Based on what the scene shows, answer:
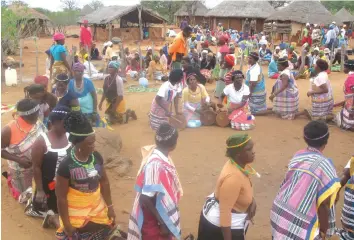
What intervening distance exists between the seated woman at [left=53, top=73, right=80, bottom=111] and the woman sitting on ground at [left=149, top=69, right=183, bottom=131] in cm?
170

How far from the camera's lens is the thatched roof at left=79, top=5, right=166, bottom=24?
A: 2566 cm

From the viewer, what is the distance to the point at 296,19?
2531 cm

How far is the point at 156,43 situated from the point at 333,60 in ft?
43.3

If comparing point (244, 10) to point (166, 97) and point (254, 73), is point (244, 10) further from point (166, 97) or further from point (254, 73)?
point (166, 97)

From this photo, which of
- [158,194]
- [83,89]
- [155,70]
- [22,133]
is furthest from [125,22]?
[158,194]

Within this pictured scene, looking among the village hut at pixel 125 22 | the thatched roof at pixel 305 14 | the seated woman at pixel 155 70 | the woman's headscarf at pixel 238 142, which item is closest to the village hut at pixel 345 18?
the thatched roof at pixel 305 14

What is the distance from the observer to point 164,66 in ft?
45.4

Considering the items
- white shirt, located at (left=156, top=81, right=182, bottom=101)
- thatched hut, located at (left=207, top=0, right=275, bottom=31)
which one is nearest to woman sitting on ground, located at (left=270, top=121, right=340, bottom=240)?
white shirt, located at (left=156, top=81, right=182, bottom=101)

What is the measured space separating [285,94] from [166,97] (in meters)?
2.69

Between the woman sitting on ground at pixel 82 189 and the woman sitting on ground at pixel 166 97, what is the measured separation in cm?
353

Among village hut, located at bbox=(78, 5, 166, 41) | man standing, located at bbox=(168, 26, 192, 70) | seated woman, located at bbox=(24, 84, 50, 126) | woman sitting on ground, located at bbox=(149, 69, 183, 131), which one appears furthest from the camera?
village hut, located at bbox=(78, 5, 166, 41)

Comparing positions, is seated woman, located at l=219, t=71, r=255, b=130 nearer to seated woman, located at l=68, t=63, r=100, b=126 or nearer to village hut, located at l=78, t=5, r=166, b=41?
seated woman, located at l=68, t=63, r=100, b=126

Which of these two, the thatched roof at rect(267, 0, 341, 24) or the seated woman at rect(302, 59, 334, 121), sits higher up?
the thatched roof at rect(267, 0, 341, 24)

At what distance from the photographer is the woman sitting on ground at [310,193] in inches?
114
